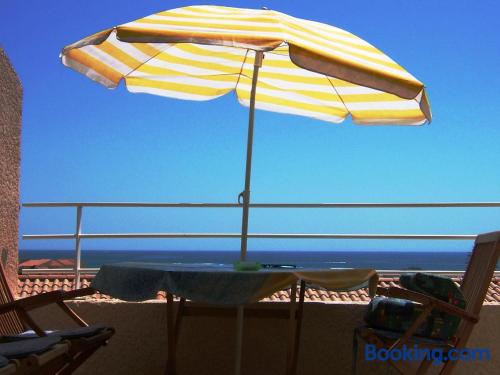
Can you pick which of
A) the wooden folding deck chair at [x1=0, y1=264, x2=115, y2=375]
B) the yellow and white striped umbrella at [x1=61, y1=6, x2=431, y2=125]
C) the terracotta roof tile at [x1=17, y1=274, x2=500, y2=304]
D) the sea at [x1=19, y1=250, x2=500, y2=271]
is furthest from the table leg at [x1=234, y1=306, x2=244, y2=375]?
the sea at [x1=19, y1=250, x2=500, y2=271]

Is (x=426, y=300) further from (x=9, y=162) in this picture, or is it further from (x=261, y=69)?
(x=9, y=162)

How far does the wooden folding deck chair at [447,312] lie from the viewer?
3.09 meters

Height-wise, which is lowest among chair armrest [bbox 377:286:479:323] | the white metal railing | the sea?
the sea

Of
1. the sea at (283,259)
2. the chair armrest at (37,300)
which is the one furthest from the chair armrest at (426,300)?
the sea at (283,259)

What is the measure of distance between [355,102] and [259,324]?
1477 mm

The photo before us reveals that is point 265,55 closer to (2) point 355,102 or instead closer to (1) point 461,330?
(2) point 355,102

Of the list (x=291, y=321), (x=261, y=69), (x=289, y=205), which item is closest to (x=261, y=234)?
(x=289, y=205)

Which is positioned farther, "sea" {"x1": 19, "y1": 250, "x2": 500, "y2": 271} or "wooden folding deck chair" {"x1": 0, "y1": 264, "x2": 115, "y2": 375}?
"sea" {"x1": 19, "y1": 250, "x2": 500, "y2": 271}

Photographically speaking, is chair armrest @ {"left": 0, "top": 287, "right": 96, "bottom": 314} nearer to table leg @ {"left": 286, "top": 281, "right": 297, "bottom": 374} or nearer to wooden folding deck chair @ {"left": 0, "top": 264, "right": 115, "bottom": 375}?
wooden folding deck chair @ {"left": 0, "top": 264, "right": 115, "bottom": 375}

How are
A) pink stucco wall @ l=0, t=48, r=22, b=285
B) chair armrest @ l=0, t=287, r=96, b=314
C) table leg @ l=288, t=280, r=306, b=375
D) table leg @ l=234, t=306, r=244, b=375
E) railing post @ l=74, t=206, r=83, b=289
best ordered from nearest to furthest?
1. chair armrest @ l=0, t=287, r=96, b=314
2. table leg @ l=234, t=306, r=244, b=375
3. table leg @ l=288, t=280, r=306, b=375
4. pink stucco wall @ l=0, t=48, r=22, b=285
5. railing post @ l=74, t=206, r=83, b=289

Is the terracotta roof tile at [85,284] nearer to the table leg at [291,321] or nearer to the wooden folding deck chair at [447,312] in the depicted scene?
the table leg at [291,321]

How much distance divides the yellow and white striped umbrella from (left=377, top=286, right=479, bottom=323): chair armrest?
854 millimetres

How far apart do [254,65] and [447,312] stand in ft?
5.81

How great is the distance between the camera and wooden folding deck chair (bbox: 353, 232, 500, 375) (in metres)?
3.09
